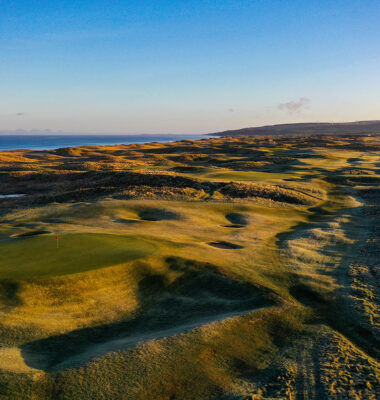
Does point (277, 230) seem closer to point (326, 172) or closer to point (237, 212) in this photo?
point (237, 212)

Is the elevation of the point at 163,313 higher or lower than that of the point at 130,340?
lower

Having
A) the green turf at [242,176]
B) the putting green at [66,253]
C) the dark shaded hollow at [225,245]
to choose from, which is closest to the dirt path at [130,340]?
the putting green at [66,253]

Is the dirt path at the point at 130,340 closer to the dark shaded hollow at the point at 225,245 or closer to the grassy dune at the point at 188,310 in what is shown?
the grassy dune at the point at 188,310

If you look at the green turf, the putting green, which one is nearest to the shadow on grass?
the putting green

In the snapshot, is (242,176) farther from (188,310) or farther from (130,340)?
(130,340)

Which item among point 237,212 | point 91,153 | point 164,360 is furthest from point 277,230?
point 91,153

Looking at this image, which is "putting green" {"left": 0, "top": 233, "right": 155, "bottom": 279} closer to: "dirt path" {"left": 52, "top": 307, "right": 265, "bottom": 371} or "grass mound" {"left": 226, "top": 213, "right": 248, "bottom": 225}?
"dirt path" {"left": 52, "top": 307, "right": 265, "bottom": 371}

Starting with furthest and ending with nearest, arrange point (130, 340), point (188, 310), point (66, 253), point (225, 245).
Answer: point (225, 245) → point (66, 253) → point (188, 310) → point (130, 340)

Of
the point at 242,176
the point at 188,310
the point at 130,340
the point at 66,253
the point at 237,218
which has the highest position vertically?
the point at 242,176

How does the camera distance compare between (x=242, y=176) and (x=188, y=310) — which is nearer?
(x=188, y=310)

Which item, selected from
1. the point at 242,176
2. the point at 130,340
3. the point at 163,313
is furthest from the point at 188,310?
the point at 242,176
